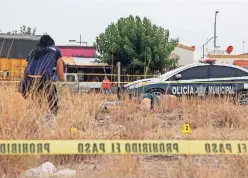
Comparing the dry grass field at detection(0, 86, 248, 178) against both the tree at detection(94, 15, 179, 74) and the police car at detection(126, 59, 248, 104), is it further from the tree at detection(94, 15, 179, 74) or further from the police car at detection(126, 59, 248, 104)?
the tree at detection(94, 15, 179, 74)

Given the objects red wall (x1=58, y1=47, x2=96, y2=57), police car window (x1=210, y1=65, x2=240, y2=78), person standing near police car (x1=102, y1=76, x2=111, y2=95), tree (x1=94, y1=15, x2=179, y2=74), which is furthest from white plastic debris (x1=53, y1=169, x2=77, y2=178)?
red wall (x1=58, y1=47, x2=96, y2=57)

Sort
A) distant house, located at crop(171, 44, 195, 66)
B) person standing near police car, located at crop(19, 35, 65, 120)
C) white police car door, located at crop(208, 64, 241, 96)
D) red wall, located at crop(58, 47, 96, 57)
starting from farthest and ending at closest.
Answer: distant house, located at crop(171, 44, 195, 66)
red wall, located at crop(58, 47, 96, 57)
white police car door, located at crop(208, 64, 241, 96)
person standing near police car, located at crop(19, 35, 65, 120)

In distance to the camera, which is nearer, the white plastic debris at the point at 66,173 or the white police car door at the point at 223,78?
the white plastic debris at the point at 66,173

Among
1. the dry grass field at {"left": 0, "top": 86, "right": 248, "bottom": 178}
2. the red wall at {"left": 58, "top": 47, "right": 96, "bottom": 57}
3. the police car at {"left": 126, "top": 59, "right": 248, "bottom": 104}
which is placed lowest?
the dry grass field at {"left": 0, "top": 86, "right": 248, "bottom": 178}

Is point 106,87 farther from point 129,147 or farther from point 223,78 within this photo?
point 129,147

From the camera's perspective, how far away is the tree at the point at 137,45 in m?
30.2

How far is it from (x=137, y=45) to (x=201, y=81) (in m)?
17.6

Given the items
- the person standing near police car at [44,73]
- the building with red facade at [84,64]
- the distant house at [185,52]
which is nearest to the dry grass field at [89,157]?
the person standing near police car at [44,73]

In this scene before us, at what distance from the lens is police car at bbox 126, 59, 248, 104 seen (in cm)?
1340

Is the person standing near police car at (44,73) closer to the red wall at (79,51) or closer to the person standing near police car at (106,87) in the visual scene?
the person standing near police car at (106,87)

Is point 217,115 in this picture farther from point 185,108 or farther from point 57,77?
point 57,77

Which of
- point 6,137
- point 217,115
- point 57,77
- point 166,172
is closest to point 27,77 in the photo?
point 57,77

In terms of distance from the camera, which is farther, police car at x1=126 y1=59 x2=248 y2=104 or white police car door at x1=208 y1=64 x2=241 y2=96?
white police car door at x1=208 y1=64 x2=241 y2=96

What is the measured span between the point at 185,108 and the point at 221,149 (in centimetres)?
569
